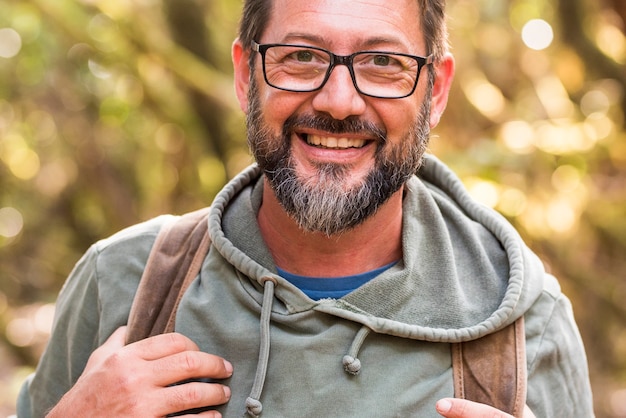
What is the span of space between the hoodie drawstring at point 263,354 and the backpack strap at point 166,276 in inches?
10.2

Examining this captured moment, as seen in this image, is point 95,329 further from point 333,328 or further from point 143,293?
point 333,328

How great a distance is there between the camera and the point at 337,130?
6.97 ft

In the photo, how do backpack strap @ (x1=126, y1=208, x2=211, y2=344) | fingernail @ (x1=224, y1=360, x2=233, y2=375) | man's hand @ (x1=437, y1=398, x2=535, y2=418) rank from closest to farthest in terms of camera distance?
1. man's hand @ (x1=437, y1=398, x2=535, y2=418)
2. fingernail @ (x1=224, y1=360, x2=233, y2=375)
3. backpack strap @ (x1=126, y1=208, x2=211, y2=344)

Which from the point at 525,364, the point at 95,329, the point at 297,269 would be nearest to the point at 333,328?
the point at 297,269

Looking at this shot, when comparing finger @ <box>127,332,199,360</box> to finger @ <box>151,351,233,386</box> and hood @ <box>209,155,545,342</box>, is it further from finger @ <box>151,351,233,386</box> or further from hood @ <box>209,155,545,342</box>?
hood @ <box>209,155,545,342</box>

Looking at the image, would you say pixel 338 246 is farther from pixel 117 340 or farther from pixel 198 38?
pixel 198 38

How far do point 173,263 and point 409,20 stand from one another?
1.00m

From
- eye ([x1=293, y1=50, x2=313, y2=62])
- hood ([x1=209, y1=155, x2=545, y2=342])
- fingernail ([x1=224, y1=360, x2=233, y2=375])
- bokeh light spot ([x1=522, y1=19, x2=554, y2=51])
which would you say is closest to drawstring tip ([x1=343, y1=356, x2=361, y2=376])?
hood ([x1=209, y1=155, x2=545, y2=342])

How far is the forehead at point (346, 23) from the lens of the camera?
2.11 meters

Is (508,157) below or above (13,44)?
below

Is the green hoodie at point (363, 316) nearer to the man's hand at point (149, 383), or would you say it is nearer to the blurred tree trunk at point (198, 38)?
the man's hand at point (149, 383)

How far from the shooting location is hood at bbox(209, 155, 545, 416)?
2.11 m

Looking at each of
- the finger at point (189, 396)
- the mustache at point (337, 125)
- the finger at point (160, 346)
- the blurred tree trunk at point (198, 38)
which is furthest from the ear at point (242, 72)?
the blurred tree trunk at point (198, 38)

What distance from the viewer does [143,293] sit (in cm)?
226
